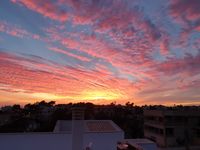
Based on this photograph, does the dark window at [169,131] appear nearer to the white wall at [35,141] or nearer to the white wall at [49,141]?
the white wall at [49,141]

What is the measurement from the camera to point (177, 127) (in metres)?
42.4

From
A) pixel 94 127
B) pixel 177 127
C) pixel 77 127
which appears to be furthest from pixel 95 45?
pixel 177 127

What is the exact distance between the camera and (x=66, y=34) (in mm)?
16828

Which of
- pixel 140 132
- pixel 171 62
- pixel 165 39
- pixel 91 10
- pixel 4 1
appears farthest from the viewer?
pixel 140 132

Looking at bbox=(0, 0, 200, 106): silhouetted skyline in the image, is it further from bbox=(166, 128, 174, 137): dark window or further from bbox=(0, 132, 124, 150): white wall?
bbox=(166, 128, 174, 137): dark window

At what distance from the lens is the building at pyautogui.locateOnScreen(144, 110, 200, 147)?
137 feet

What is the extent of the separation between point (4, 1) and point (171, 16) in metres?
11.0

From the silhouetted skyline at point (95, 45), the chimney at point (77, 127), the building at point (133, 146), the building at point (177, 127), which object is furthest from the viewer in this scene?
the building at point (177, 127)

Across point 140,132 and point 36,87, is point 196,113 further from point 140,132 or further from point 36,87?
point 36,87

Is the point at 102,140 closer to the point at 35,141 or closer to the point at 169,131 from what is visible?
the point at 35,141

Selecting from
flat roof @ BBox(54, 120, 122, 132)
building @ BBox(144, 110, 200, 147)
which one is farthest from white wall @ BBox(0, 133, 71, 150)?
building @ BBox(144, 110, 200, 147)

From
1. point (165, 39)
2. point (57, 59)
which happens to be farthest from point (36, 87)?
point (165, 39)

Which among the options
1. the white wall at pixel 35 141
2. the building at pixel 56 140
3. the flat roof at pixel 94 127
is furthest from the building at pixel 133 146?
the white wall at pixel 35 141

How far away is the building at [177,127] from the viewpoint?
41.7 m
